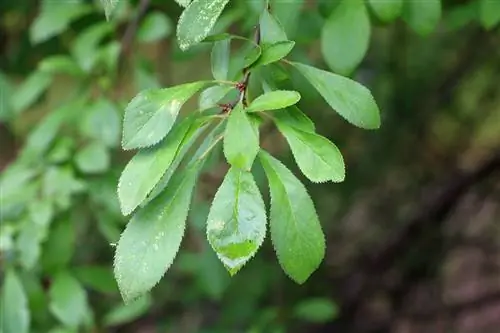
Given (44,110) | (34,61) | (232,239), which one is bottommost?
(44,110)

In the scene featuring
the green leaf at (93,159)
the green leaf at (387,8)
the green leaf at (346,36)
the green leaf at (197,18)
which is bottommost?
the green leaf at (93,159)

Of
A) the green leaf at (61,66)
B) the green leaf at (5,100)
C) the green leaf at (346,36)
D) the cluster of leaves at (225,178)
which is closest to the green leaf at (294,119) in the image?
the cluster of leaves at (225,178)

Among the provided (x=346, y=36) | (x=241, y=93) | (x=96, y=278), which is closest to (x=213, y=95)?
(x=241, y=93)

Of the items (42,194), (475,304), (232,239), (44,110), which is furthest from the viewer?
(475,304)

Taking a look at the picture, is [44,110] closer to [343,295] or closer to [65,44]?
[65,44]

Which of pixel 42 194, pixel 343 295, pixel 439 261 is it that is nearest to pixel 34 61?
pixel 42 194

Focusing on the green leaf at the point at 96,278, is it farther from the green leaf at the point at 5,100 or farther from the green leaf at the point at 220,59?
the green leaf at the point at 220,59

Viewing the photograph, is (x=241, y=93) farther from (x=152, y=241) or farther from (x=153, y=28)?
(x=153, y=28)
